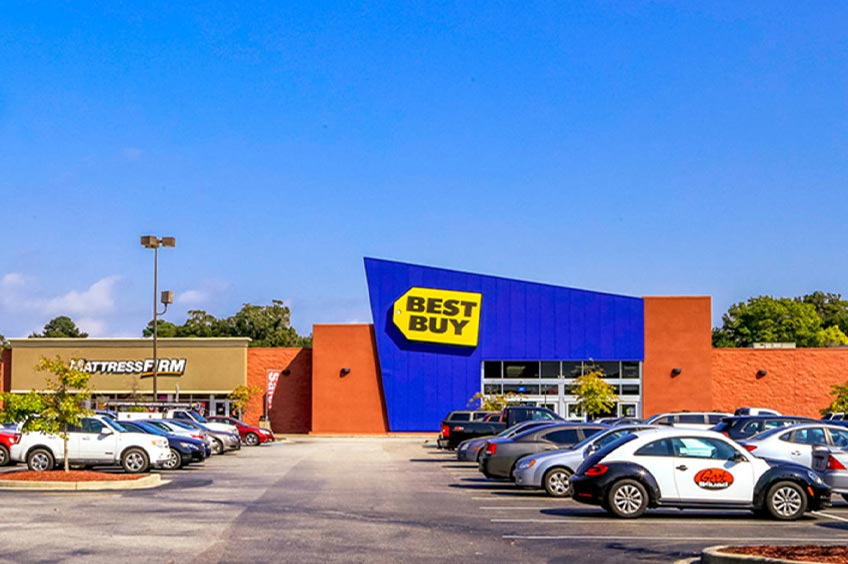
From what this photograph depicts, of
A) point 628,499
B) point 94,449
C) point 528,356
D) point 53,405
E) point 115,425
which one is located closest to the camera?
point 628,499

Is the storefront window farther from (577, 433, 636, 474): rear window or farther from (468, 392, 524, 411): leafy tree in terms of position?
(577, 433, 636, 474): rear window

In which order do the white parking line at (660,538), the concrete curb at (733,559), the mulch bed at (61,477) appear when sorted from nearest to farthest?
the concrete curb at (733,559) < the white parking line at (660,538) < the mulch bed at (61,477)

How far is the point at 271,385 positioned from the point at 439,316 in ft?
37.3

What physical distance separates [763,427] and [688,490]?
25.6ft

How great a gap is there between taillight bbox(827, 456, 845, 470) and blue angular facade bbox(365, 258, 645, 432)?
1694 inches

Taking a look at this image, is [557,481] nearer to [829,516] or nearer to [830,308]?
[829,516]

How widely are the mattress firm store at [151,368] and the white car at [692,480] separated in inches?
1982

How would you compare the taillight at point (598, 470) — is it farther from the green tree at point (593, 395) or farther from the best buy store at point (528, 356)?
the best buy store at point (528, 356)

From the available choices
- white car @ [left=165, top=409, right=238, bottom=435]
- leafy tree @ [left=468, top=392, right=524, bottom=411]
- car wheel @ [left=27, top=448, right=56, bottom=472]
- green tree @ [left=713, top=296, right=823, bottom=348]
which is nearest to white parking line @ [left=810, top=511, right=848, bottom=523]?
car wheel @ [left=27, top=448, right=56, bottom=472]

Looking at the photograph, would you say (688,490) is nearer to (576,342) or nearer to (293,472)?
(293,472)

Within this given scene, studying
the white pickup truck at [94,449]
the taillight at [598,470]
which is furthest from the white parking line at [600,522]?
the white pickup truck at [94,449]

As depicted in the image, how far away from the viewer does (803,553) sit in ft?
39.3

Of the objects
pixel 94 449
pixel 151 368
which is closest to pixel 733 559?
pixel 94 449

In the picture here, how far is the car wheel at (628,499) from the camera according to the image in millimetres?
17750
